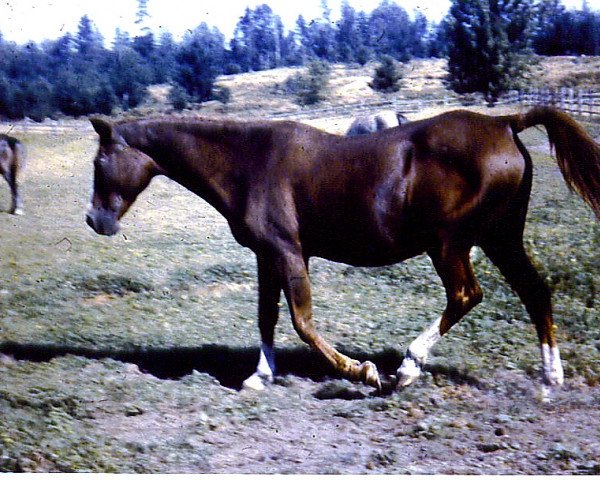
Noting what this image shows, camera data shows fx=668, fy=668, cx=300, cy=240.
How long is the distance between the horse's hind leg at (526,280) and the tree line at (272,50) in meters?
0.90

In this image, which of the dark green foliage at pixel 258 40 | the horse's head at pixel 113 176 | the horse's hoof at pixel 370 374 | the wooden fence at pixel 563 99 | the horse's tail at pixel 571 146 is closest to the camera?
the horse's tail at pixel 571 146

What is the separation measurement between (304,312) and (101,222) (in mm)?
1377

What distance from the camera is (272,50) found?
4324 millimetres

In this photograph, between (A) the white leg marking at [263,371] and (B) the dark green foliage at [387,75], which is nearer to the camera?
(A) the white leg marking at [263,371]

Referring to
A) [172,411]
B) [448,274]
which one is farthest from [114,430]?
[448,274]

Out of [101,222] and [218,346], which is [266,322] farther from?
[101,222]

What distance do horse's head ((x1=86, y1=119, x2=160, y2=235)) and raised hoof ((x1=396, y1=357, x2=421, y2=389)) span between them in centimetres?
190

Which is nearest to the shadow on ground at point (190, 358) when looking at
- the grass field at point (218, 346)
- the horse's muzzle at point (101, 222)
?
the grass field at point (218, 346)

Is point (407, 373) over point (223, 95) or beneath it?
beneath

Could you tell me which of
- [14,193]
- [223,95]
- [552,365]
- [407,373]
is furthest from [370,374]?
[14,193]

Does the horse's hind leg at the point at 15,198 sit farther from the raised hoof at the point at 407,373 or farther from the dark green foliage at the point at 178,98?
the raised hoof at the point at 407,373

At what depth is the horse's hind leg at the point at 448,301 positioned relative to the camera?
3.75 meters

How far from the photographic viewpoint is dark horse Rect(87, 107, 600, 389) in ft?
12.2

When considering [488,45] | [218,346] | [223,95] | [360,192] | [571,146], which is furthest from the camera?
[223,95]
